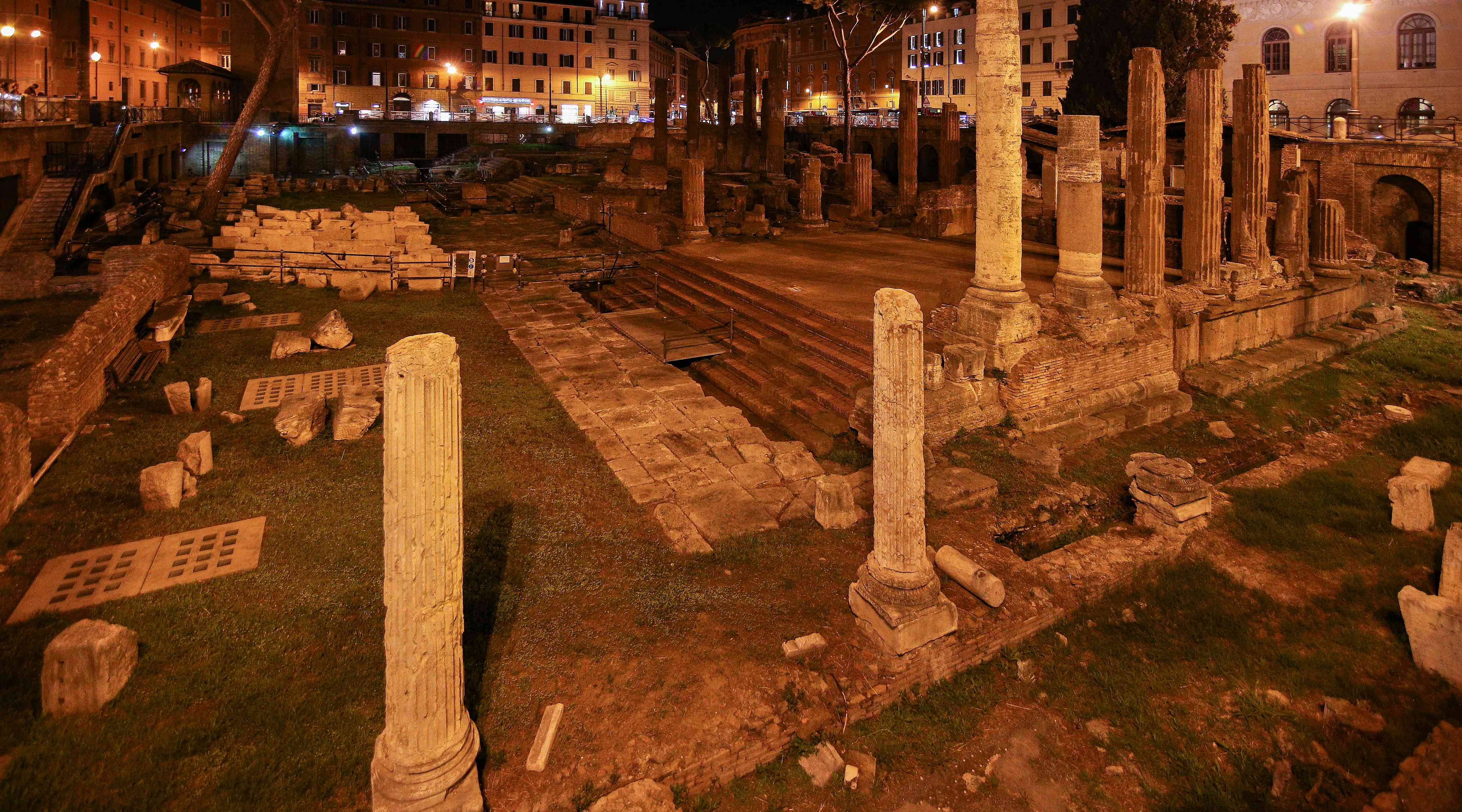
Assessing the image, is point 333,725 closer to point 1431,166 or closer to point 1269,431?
point 1269,431

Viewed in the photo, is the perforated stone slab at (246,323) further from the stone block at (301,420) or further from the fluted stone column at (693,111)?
the fluted stone column at (693,111)

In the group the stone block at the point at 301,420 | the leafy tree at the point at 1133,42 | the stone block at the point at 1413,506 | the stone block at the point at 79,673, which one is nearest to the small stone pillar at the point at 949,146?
the leafy tree at the point at 1133,42

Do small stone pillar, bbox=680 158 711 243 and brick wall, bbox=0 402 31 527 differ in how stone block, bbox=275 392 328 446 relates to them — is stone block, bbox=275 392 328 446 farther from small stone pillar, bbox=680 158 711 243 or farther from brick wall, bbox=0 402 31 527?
small stone pillar, bbox=680 158 711 243

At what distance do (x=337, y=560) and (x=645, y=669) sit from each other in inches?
110

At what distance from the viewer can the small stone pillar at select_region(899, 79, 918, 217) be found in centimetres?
2269

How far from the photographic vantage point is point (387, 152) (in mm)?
45281

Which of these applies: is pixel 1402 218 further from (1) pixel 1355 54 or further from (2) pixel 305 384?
(2) pixel 305 384

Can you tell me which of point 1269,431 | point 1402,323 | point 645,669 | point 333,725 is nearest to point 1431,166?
point 1402,323

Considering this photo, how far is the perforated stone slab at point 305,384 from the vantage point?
9.45 m

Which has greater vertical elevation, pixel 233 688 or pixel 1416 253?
pixel 1416 253

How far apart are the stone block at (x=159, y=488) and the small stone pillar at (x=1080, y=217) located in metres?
9.82

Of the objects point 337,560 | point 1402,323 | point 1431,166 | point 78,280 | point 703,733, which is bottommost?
point 703,733

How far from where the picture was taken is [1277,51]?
111 feet

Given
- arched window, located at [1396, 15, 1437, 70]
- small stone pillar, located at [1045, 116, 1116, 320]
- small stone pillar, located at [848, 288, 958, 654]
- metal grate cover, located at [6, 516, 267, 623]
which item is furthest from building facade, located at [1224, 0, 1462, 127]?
metal grate cover, located at [6, 516, 267, 623]
